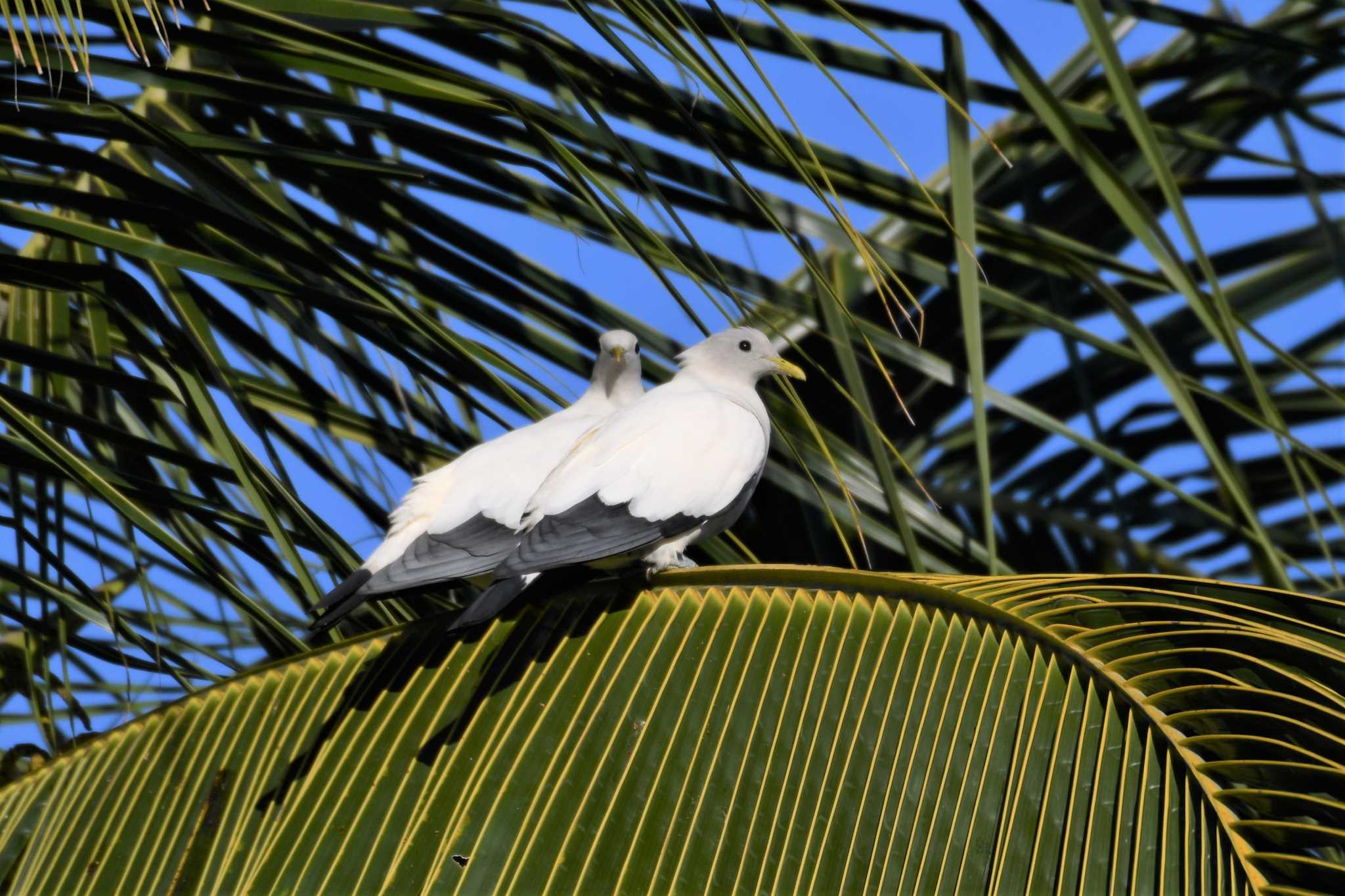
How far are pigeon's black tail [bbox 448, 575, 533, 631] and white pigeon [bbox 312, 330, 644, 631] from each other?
16cm

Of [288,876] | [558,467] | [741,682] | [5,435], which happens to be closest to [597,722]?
[741,682]

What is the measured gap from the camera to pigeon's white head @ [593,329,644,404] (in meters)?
2.87

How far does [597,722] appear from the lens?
179 cm

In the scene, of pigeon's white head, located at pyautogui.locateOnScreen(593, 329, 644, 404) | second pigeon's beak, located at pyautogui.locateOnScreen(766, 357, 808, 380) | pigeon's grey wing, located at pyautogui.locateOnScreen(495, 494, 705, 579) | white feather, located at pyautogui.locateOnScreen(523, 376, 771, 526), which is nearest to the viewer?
pigeon's grey wing, located at pyautogui.locateOnScreen(495, 494, 705, 579)

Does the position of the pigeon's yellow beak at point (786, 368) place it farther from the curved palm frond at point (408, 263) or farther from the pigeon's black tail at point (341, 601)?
the pigeon's black tail at point (341, 601)

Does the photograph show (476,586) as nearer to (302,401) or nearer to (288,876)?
(302,401)

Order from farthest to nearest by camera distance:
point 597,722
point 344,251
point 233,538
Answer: point 344,251
point 233,538
point 597,722

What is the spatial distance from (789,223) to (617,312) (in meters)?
0.46

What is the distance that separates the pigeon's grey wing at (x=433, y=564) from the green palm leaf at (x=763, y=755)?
7cm

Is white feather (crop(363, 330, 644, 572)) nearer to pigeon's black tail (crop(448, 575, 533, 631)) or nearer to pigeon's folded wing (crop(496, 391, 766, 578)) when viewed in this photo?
pigeon's folded wing (crop(496, 391, 766, 578))

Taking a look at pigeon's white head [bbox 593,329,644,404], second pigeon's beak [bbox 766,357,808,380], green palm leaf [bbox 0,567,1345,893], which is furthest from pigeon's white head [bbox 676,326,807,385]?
green palm leaf [bbox 0,567,1345,893]

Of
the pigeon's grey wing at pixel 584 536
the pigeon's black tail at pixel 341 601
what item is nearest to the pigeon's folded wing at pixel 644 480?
the pigeon's grey wing at pixel 584 536

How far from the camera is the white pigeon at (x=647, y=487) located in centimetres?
205

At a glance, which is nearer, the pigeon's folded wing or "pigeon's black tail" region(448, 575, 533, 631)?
"pigeon's black tail" region(448, 575, 533, 631)
